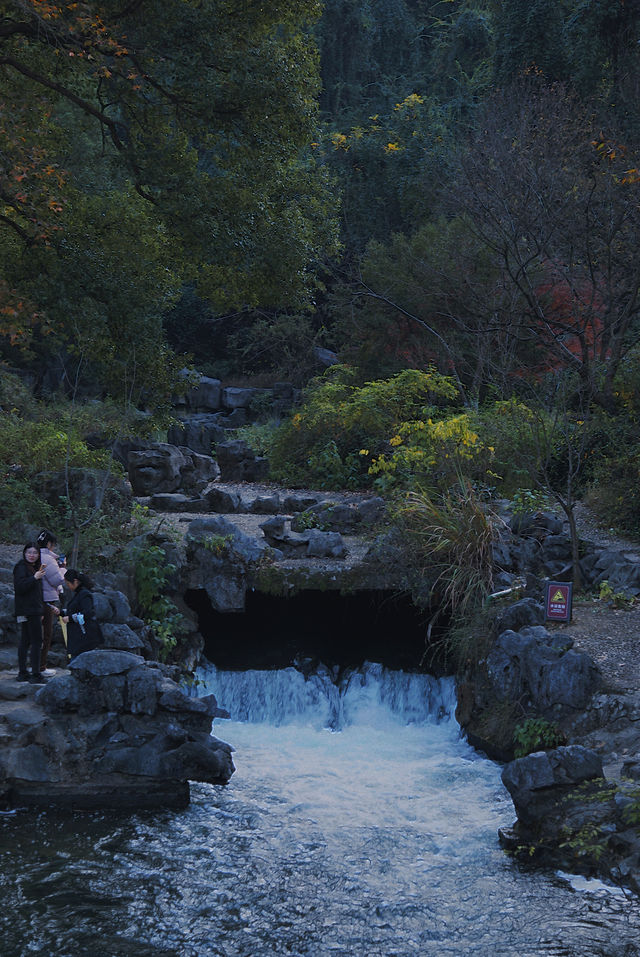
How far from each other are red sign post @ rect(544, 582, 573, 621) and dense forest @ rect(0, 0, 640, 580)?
1.62 metres

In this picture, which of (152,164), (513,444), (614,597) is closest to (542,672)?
(614,597)

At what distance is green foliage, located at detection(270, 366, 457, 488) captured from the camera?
16328mm

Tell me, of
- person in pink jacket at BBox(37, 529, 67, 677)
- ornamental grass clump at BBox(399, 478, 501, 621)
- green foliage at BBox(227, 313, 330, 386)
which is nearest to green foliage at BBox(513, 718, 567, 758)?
ornamental grass clump at BBox(399, 478, 501, 621)

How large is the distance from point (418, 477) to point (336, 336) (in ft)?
43.4

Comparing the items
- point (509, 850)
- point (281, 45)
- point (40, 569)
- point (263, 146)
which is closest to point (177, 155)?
point (263, 146)

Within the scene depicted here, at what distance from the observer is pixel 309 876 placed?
6539 millimetres

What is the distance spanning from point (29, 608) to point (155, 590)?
263 cm

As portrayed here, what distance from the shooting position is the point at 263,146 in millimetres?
11703

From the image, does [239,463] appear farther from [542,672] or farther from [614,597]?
[542,672]

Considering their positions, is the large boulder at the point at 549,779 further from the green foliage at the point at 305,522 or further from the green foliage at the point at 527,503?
the green foliage at the point at 305,522

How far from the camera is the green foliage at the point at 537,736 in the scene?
7957mm

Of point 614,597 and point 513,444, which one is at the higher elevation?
point 513,444

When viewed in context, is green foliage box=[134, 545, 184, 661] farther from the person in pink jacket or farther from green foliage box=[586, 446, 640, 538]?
green foliage box=[586, 446, 640, 538]

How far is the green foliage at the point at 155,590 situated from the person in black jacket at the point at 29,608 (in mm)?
2172
